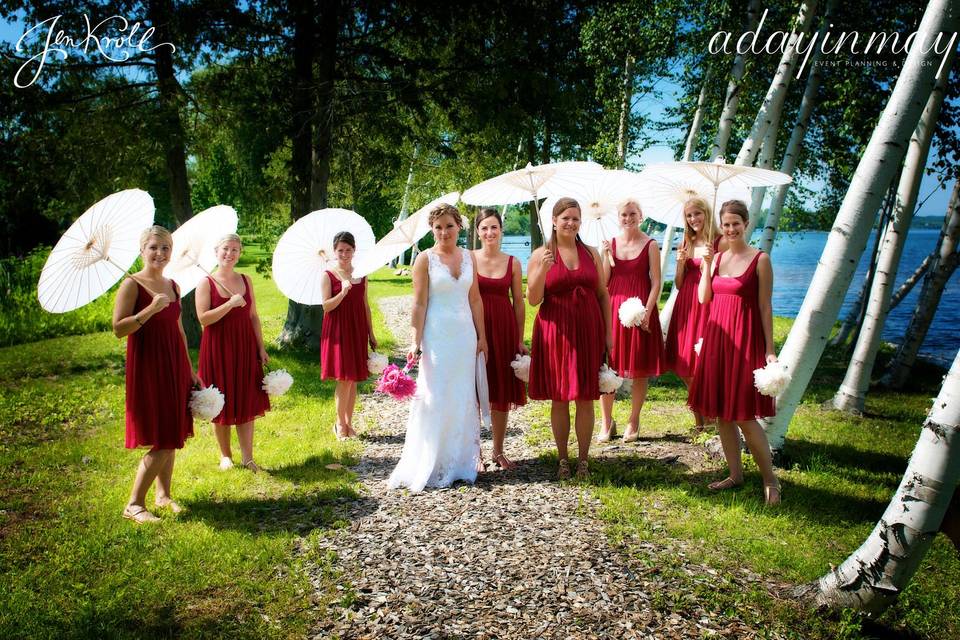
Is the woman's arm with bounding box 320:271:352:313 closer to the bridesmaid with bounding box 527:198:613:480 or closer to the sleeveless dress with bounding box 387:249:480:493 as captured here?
the sleeveless dress with bounding box 387:249:480:493

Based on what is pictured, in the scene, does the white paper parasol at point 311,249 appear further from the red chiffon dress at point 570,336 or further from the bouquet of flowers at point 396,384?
the red chiffon dress at point 570,336

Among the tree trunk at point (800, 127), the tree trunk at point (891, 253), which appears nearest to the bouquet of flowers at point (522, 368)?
the tree trunk at point (800, 127)

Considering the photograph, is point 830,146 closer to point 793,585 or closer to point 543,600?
point 793,585

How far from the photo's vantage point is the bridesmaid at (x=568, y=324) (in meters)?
5.55

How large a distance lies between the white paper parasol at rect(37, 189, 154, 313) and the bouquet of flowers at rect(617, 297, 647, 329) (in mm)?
4430

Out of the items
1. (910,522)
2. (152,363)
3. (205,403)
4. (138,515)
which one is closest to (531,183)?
(205,403)

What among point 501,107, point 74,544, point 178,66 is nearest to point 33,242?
point 178,66

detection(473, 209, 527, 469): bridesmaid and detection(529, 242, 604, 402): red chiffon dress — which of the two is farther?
detection(473, 209, 527, 469): bridesmaid

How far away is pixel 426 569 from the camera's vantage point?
4180 millimetres

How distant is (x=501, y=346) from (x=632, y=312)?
58.8 inches

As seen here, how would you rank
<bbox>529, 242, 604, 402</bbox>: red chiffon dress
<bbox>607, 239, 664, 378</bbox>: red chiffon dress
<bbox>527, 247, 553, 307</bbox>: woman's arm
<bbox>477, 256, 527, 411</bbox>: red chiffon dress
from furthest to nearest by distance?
<bbox>607, 239, 664, 378</bbox>: red chiffon dress, <bbox>477, 256, 527, 411</bbox>: red chiffon dress, <bbox>529, 242, 604, 402</bbox>: red chiffon dress, <bbox>527, 247, 553, 307</bbox>: woman's arm

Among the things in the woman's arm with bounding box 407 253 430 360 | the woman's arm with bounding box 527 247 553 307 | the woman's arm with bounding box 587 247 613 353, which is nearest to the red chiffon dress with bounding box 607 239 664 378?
the woman's arm with bounding box 587 247 613 353

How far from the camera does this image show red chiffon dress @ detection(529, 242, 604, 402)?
18.3 feet

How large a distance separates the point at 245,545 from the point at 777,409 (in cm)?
463
